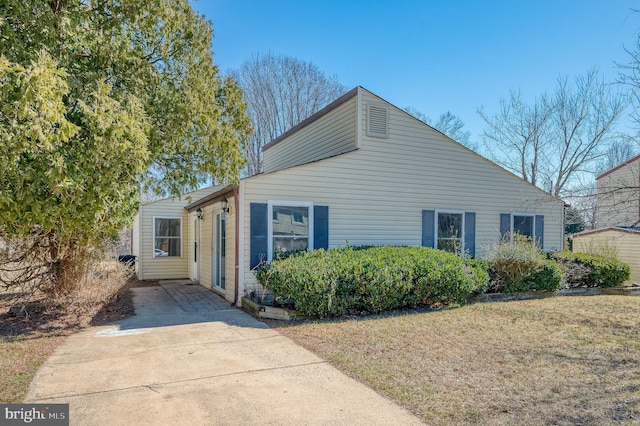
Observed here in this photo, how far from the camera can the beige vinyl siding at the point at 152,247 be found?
13.0 metres

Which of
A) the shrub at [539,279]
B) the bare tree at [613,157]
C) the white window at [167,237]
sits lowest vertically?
the shrub at [539,279]

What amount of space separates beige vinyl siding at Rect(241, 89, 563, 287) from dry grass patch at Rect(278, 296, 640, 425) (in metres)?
2.61

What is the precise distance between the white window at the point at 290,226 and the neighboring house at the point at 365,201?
0.02 meters

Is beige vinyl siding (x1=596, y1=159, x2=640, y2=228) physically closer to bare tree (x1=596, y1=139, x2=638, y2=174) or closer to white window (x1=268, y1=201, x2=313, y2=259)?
white window (x1=268, y1=201, x2=313, y2=259)

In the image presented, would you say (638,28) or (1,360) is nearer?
(1,360)

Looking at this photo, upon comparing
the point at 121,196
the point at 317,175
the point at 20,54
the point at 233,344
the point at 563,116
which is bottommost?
the point at 233,344

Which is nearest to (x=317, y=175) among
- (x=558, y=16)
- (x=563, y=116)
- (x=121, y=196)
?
(x=121, y=196)

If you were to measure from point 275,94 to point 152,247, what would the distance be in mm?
14930

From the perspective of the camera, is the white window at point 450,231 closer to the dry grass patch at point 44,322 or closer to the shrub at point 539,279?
Answer: the shrub at point 539,279

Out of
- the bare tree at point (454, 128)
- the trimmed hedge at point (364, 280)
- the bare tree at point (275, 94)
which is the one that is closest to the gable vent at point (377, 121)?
the trimmed hedge at point (364, 280)

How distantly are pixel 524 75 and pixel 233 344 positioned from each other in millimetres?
15754

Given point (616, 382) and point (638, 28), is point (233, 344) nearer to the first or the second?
point (616, 382)

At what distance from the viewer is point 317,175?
28.6 feet

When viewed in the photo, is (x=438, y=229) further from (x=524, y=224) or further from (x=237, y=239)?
(x=237, y=239)
